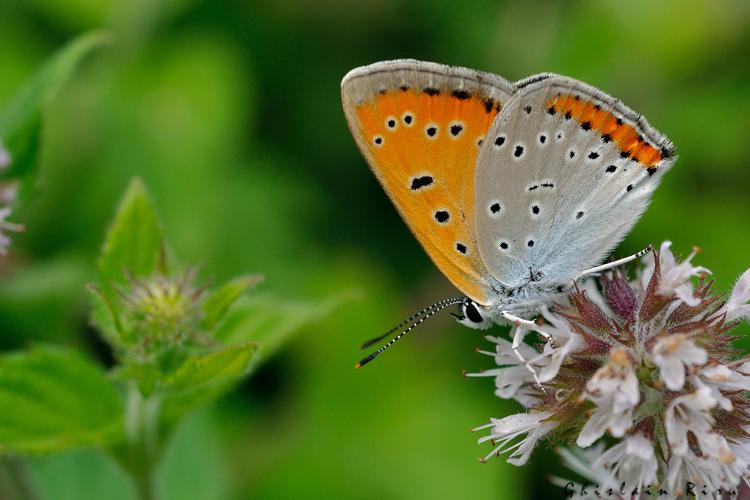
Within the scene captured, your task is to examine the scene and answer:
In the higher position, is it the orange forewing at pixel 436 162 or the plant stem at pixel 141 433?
the orange forewing at pixel 436 162

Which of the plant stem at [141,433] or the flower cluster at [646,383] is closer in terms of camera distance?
the flower cluster at [646,383]

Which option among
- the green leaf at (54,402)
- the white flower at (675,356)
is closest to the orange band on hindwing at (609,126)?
the white flower at (675,356)

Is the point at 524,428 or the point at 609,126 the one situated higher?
the point at 609,126

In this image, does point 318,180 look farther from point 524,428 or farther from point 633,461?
point 633,461

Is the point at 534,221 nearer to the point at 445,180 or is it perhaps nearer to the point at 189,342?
the point at 445,180

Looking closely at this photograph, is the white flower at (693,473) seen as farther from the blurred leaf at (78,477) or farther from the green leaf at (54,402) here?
the blurred leaf at (78,477)

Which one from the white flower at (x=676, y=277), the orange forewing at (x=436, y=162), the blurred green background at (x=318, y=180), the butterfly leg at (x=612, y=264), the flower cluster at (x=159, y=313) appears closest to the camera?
the white flower at (x=676, y=277)

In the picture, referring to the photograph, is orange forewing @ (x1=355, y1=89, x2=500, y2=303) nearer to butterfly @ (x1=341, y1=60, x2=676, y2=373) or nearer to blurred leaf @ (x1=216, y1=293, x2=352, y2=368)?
butterfly @ (x1=341, y1=60, x2=676, y2=373)

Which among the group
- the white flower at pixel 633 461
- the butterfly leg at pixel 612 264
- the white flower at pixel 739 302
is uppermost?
the butterfly leg at pixel 612 264

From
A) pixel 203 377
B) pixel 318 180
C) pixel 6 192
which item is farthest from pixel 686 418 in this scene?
pixel 318 180
